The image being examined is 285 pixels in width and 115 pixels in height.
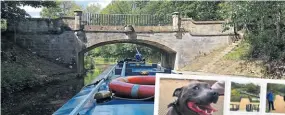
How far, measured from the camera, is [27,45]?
63.5 ft

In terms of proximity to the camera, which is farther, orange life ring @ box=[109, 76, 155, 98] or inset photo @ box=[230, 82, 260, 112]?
orange life ring @ box=[109, 76, 155, 98]

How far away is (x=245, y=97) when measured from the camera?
6.01 feet

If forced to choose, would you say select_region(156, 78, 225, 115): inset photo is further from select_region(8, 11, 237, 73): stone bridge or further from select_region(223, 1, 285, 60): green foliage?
select_region(8, 11, 237, 73): stone bridge

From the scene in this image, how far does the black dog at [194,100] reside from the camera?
71.7 inches

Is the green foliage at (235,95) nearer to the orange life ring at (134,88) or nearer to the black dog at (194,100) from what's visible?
the black dog at (194,100)

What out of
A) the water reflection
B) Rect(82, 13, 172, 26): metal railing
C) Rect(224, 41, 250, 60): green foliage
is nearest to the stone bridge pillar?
Rect(82, 13, 172, 26): metal railing

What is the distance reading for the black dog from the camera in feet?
5.97

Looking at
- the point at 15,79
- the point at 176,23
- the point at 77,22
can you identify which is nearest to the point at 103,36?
the point at 77,22

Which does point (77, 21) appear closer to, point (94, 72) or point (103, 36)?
point (103, 36)

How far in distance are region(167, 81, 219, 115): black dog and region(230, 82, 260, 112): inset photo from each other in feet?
0.33

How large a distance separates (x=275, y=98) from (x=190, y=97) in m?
0.46

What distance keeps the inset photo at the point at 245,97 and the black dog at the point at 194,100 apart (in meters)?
0.10

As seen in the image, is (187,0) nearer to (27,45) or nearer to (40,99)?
(27,45)

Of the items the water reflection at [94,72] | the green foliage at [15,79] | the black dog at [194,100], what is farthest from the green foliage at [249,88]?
the water reflection at [94,72]
